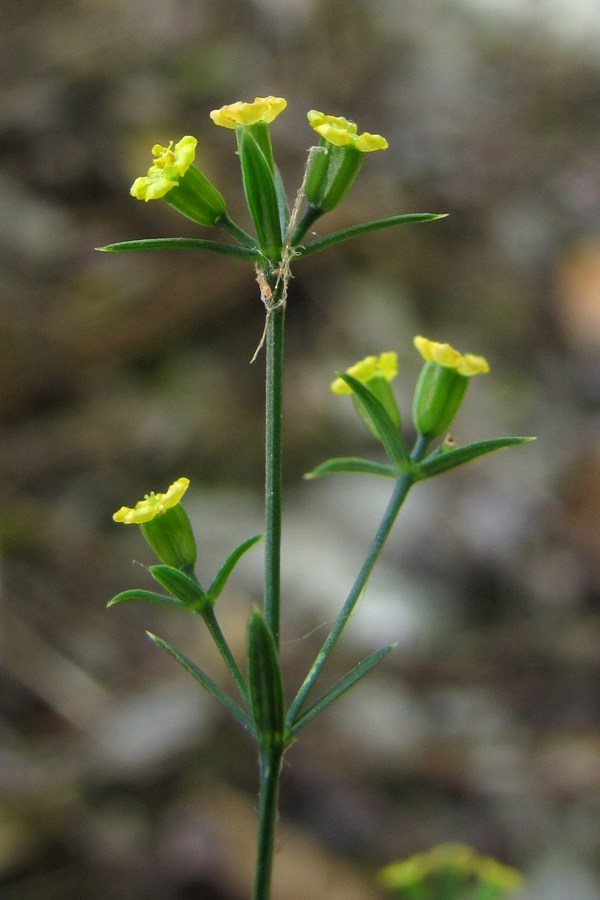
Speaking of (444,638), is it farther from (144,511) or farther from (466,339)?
(144,511)

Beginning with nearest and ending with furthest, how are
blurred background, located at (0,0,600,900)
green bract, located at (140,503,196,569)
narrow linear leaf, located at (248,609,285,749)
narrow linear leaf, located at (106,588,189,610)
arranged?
narrow linear leaf, located at (248,609,285,749), narrow linear leaf, located at (106,588,189,610), green bract, located at (140,503,196,569), blurred background, located at (0,0,600,900)

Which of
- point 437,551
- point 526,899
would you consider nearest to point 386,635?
point 437,551

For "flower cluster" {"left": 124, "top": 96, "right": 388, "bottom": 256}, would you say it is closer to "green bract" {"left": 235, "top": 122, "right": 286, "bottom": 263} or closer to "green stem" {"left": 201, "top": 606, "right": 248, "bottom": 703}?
"green bract" {"left": 235, "top": 122, "right": 286, "bottom": 263}

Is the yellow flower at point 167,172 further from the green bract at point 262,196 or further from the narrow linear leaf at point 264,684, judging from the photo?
the narrow linear leaf at point 264,684

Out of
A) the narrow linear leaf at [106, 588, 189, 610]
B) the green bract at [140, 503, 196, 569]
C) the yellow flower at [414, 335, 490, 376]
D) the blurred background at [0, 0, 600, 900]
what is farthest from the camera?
the blurred background at [0, 0, 600, 900]

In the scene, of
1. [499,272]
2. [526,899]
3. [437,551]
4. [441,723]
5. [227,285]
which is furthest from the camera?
[499,272]

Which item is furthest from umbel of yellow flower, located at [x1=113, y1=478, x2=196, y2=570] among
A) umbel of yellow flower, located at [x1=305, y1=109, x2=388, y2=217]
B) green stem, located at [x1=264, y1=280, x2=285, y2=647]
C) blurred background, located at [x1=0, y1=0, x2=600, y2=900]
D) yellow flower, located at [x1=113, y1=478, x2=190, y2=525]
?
blurred background, located at [x1=0, y1=0, x2=600, y2=900]

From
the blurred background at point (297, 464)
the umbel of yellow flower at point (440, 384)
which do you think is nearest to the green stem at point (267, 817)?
the umbel of yellow flower at point (440, 384)
